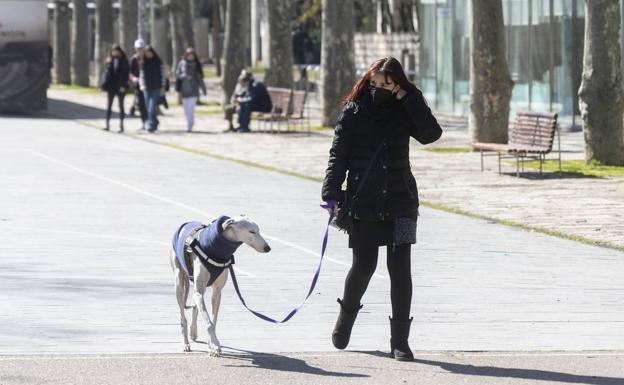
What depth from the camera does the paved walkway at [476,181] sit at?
686 inches

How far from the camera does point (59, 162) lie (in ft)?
83.1

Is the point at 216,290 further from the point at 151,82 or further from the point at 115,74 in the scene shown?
the point at 115,74

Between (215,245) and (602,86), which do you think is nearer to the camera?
(215,245)

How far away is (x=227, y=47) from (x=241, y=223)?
3036 cm

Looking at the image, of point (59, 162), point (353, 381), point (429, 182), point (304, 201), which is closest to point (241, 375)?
point (353, 381)

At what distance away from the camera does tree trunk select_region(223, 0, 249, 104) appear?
39031mm

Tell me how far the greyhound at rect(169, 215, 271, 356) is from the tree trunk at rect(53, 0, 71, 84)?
51.6 meters

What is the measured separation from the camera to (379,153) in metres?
9.16

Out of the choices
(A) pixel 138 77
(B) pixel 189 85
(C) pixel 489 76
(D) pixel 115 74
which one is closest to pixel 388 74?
(C) pixel 489 76

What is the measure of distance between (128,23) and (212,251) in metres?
39.3

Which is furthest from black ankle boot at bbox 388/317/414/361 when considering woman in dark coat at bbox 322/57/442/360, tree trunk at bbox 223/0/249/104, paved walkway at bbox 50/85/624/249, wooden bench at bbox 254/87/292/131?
tree trunk at bbox 223/0/249/104

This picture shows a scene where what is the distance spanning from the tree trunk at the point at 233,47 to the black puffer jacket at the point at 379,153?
30.0 metres

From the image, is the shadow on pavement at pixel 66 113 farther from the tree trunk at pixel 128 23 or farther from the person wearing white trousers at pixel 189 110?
the person wearing white trousers at pixel 189 110

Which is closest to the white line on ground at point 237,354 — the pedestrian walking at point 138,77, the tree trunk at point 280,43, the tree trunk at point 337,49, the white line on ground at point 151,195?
the white line on ground at point 151,195
